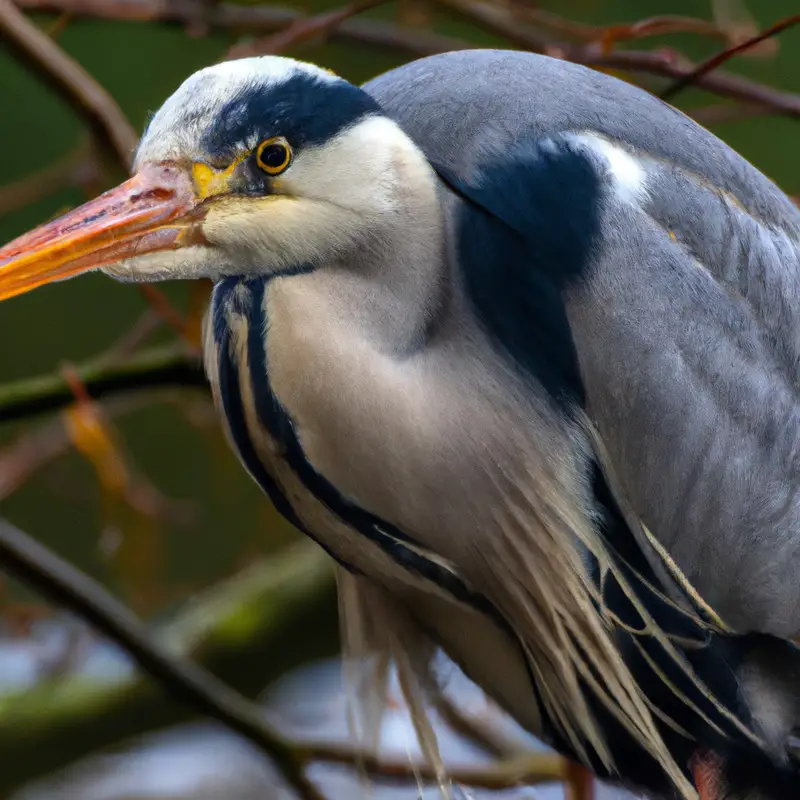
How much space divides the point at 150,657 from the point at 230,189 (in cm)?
68

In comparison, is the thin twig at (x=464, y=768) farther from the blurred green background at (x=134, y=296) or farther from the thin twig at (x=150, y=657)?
the blurred green background at (x=134, y=296)

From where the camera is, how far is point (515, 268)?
99 cm

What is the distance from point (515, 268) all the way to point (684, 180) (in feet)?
0.69

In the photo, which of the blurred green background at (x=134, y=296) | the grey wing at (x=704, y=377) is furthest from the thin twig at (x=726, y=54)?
the blurred green background at (x=134, y=296)

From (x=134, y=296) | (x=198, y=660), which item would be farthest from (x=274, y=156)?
(x=134, y=296)

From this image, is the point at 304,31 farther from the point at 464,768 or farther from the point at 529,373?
the point at 464,768

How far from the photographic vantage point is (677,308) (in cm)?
109

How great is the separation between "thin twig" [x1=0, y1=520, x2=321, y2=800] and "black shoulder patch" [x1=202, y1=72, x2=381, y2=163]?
63 centimetres

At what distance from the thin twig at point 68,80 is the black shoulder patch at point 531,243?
49 centimetres

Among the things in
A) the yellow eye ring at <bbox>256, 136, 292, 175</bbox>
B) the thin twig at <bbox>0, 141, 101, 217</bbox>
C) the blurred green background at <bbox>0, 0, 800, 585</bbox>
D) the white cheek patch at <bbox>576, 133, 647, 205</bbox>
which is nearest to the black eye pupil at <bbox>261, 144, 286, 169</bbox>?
the yellow eye ring at <bbox>256, 136, 292, 175</bbox>

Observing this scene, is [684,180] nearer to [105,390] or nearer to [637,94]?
[637,94]

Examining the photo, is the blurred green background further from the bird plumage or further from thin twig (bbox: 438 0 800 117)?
the bird plumage

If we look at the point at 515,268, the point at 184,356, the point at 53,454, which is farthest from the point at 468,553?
the point at 53,454

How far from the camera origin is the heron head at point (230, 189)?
0.88 meters
